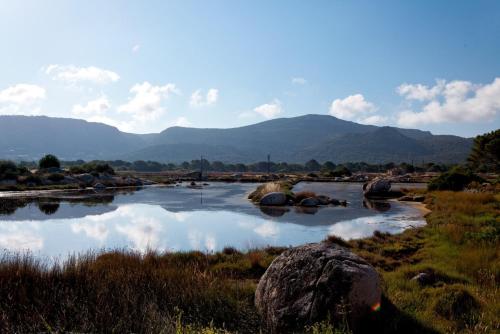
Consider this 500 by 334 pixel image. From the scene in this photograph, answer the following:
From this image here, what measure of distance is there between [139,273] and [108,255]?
4.30 metres

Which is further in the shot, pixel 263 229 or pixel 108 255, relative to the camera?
pixel 263 229

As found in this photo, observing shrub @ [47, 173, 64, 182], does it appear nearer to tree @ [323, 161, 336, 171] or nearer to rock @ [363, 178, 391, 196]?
rock @ [363, 178, 391, 196]

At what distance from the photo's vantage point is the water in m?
21.3

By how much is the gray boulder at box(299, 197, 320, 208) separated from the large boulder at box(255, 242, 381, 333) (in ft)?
106

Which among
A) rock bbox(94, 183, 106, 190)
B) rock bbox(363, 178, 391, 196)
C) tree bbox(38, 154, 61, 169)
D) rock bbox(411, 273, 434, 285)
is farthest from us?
tree bbox(38, 154, 61, 169)

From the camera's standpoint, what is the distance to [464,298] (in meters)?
10.0

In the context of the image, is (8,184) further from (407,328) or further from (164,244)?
(407,328)

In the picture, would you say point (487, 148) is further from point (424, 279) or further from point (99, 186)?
point (99, 186)

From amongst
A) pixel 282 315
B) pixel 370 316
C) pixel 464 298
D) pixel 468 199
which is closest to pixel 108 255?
pixel 282 315

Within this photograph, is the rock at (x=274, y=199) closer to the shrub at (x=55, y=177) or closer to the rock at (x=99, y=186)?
the rock at (x=99, y=186)

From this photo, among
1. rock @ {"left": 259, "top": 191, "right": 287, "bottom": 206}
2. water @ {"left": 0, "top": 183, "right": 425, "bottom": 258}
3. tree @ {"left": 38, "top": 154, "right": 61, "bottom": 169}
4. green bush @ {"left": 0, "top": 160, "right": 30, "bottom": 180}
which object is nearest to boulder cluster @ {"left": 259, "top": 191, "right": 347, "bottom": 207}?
rock @ {"left": 259, "top": 191, "right": 287, "bottom": 206}

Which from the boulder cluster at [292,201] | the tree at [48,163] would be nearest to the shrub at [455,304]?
the boulder cluster at [292,201]

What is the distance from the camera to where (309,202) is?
41.7 meters

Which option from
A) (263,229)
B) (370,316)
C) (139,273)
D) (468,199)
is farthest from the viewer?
(468,199)
